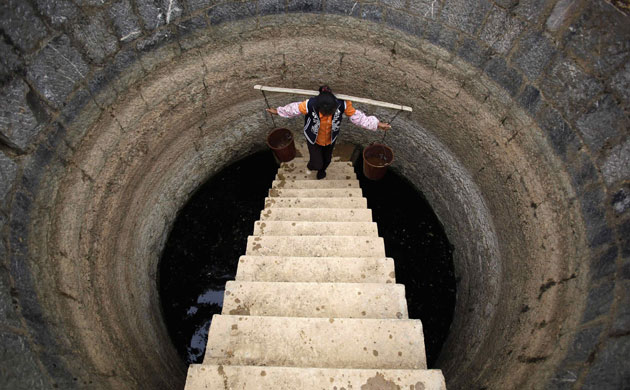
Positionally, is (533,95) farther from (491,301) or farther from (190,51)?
(190,51)

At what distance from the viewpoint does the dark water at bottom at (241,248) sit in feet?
14.4

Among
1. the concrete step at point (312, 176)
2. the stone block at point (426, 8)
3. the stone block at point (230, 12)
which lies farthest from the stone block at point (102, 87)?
the stone block at point (426, 8)

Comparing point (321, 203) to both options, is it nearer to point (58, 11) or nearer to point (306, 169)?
point (306, 169)

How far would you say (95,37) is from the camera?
3.20m

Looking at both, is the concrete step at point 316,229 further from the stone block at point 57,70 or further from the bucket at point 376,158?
the stone block at point 57,70

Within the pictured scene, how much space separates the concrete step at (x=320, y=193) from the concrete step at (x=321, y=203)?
28cm

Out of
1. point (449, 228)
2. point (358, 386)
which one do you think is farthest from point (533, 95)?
point (358, 386)

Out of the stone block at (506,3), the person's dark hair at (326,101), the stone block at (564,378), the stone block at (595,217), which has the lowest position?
the stone block at (564,378)

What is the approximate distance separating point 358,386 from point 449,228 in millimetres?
3483

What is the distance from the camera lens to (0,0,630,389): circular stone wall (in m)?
2.68

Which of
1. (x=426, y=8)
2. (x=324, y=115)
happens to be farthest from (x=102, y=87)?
(x=426, y=8)

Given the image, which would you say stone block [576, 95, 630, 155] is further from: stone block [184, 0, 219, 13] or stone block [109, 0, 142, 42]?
stone block [109, 0, 142, 42]

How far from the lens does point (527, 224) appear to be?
3.50 metres

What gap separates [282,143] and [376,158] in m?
1.58
